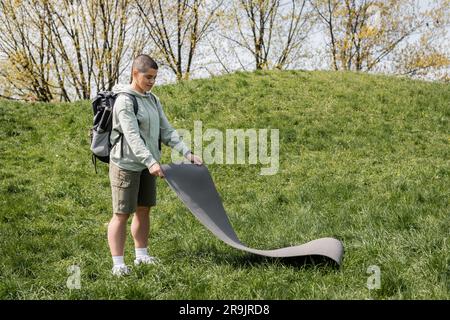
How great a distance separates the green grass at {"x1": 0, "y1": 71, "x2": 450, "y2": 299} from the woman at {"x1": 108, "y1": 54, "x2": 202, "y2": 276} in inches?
16.8

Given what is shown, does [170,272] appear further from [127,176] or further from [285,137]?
[285,137]

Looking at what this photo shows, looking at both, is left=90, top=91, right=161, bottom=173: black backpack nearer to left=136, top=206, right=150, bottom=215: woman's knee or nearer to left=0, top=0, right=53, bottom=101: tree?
left=136, top=206, right=150, bottom=215: woman's knee

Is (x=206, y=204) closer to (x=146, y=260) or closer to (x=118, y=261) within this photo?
(x=146, y=260)

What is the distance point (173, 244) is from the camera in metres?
5.11

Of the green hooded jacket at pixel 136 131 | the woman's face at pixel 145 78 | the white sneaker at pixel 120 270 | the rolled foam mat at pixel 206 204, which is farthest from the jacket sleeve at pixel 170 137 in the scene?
the white sneaker at pixel 120 270

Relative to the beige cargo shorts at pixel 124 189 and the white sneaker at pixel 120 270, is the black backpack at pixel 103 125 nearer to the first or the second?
the beige cargo shorts at pixel 124 189

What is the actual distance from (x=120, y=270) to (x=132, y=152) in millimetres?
991

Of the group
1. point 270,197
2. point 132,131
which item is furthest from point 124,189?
point 270,197

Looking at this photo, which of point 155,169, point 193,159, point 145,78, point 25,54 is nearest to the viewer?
point 155,169

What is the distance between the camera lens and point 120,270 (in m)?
4.01

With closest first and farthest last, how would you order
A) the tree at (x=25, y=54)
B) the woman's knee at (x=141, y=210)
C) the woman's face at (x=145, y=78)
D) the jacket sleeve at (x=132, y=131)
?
the jacket sleeve at (x=132, y=131) → the woman's face at (x=145, y=78) → the woman's knee at (x=141, y=210) → the tree at (x=25, y=54)

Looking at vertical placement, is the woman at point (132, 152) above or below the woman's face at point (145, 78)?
below

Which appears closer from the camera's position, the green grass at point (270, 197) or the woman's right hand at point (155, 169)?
the green grass at point (270, 197)

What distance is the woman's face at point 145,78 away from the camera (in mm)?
4043
